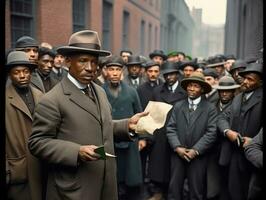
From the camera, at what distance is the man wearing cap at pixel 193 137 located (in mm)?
4770

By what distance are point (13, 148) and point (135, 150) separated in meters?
2.15

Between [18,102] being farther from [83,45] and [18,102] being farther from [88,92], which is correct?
[83,45]

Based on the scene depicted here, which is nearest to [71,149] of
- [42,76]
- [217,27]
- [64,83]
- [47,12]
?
[64,83]

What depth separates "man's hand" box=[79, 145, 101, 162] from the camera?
2.69 metres

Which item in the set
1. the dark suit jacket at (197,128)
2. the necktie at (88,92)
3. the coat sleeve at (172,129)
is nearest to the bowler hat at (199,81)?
the dark suit jacket at (197,128)

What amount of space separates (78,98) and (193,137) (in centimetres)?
231

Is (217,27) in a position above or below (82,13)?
above

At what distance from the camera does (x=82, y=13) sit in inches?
547

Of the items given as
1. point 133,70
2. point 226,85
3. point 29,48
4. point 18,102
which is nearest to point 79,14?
point 133,70

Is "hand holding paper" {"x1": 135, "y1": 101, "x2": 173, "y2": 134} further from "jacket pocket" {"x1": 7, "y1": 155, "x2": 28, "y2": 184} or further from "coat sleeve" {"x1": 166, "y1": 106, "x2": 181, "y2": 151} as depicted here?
"coat sleeve" {"x1": 166, "y1": 106, "x2": 181, "y2": 151}

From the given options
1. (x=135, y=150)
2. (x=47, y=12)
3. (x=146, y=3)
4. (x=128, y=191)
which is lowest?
(x=128, y=191)

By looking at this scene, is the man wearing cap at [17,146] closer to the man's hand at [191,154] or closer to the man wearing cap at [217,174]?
the man's hand at [191,154]

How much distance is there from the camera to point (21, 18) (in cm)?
970
